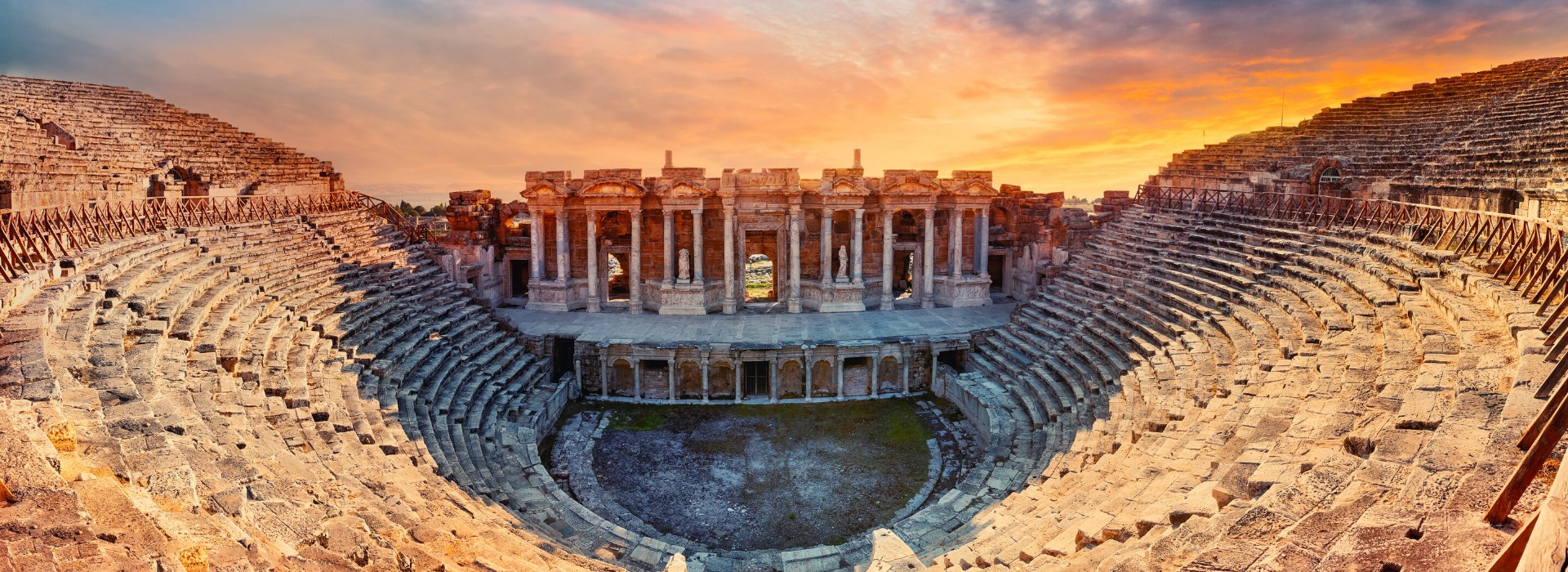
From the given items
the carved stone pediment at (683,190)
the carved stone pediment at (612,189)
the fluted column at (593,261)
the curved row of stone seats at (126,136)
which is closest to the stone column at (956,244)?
the carved stone pediment at (683,190)

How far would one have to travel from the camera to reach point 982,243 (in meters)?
30.0

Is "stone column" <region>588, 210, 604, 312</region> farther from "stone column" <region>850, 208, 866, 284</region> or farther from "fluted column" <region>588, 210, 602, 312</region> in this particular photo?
"stone column" <region>850, 208, 866, 284</region>

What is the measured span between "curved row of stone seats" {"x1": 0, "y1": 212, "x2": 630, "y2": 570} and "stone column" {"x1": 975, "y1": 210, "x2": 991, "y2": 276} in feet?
53.9

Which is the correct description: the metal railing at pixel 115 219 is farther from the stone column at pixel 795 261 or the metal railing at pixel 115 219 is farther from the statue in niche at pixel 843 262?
the statue in niche at pixel 843 262

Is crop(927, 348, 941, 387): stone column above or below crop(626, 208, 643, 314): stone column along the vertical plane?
below

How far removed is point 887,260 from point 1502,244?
17077 millimetres

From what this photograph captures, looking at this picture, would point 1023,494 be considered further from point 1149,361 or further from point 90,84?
point 90,84

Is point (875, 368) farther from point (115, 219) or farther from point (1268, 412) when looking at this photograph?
point (115, 219)

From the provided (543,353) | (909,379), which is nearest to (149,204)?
(543,353)

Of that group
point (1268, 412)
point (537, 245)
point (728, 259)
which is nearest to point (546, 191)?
point (537, 245)

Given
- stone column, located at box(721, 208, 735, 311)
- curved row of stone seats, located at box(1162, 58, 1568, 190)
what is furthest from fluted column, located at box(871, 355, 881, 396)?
curved row of stone seats, located at box(1162, 58, 1568, 190)

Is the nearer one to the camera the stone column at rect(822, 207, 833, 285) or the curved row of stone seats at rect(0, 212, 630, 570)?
the curved row of stone seats at rect(0, 212, 630, 570)

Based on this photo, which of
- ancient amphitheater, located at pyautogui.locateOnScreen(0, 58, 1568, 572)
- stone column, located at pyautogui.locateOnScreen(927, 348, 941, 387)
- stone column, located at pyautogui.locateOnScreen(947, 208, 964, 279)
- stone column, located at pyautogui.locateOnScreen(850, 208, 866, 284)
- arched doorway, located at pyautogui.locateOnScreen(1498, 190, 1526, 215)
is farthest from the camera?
stone column, located at pyautogui.locateOnScreen(947, 208, 964, 279)

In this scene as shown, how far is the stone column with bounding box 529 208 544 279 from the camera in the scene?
92.1ft
